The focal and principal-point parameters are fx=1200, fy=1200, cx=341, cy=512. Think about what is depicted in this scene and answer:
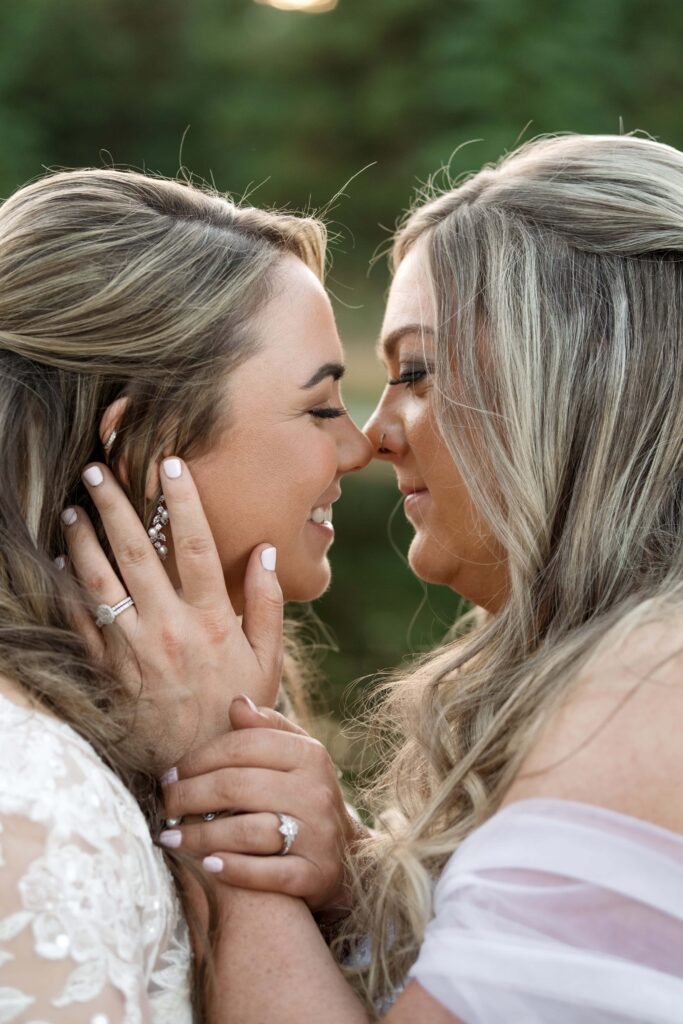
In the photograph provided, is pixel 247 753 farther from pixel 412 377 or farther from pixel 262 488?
pixel 412 377

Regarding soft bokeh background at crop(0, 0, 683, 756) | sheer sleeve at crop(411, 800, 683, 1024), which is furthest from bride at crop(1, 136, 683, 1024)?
soft bokeh background at crop(0, 0, 683, 756)

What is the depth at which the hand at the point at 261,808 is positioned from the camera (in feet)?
6.48

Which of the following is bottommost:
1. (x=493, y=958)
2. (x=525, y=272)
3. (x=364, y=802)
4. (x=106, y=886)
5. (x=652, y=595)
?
(x=364, y=802)

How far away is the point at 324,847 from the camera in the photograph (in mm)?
2055

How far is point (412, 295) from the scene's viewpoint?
2486mm

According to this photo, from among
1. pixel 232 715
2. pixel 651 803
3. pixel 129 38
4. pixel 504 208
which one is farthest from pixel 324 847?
pixel 129 38

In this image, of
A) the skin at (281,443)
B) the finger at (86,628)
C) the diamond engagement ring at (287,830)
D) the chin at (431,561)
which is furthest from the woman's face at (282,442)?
the diamond engagement ring at (287,830)

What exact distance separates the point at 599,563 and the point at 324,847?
0.68 metres

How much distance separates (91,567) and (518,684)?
80cm

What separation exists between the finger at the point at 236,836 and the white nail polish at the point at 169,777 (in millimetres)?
98

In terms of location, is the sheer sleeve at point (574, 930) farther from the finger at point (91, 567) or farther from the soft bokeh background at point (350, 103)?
the soft bokeh background at point (350, 103)

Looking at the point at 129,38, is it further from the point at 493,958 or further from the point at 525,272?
the point at 493,958

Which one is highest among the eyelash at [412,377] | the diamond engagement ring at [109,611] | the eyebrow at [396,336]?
the eyebrow at [396,336]

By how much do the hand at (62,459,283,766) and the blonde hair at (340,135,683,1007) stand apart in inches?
14.1
